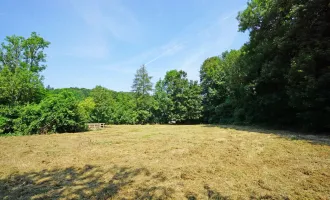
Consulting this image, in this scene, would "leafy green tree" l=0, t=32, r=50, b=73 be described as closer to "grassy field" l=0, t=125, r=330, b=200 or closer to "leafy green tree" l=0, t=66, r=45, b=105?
"leafy green tree" l=0, t=66, r=45, b=105

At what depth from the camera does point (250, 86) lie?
1155 cm

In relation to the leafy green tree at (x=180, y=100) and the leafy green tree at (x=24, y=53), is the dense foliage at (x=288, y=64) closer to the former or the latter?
the leafy green tree at (x=180, y=100)

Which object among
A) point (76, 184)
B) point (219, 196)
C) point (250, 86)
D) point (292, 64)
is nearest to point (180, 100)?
point (250, 86)

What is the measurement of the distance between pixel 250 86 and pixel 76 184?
1094 cm

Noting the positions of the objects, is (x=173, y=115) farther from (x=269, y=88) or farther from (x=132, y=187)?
(x=132, y=187)

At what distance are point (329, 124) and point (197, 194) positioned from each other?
786 centimetres

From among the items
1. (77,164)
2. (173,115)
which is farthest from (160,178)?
(173,115)

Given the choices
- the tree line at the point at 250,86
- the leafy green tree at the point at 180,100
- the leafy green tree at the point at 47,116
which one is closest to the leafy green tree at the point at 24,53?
the tree line at the point at 250,86

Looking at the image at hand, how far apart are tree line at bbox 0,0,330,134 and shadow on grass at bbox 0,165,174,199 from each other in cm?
733

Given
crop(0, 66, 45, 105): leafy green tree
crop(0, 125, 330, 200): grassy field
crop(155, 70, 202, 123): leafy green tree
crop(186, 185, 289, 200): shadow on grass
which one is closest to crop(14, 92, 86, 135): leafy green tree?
crop(0, 66, 45, 105): leafy green tree

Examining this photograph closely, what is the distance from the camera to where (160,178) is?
11.5ft

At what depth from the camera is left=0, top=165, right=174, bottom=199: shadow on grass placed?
9.41 ft

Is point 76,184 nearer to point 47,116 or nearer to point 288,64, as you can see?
point 288,64

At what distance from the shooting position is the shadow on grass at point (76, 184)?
2.87 metres
